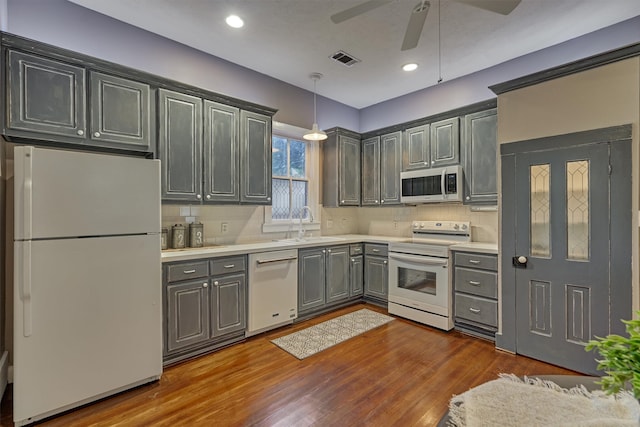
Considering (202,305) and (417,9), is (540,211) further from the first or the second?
(202,305)

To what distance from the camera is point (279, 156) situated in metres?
4.27

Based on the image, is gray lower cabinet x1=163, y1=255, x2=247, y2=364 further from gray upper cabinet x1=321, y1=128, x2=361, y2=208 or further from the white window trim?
gray upper cabinet x1=321, y1=128, x2=361, y2=208

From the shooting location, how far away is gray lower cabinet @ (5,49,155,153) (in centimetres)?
207

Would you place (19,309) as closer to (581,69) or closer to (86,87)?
(86,87)

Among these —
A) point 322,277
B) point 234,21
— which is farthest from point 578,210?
point 234,21

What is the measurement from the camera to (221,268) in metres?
2.87

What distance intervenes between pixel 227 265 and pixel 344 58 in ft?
8.59

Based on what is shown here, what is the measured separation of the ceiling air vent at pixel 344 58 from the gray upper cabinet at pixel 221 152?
1.27 meters

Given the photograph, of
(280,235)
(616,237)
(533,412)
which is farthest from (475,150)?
(533,412)

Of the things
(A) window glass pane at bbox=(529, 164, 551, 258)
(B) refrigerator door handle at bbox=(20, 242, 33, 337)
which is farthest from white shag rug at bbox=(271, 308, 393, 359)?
(B) refrigerator door handle at bbox=(20, 242, 33, 337)

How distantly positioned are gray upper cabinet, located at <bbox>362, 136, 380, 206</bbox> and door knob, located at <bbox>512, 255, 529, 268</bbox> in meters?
2.02

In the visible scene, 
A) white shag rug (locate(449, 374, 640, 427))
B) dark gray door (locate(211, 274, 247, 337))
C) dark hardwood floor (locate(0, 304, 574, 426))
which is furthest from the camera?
dark gray door (locate(211, 274, 247, 337))

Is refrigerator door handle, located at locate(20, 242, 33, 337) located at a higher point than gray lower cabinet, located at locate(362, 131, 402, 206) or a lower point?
lower

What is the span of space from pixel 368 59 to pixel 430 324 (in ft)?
10.2
